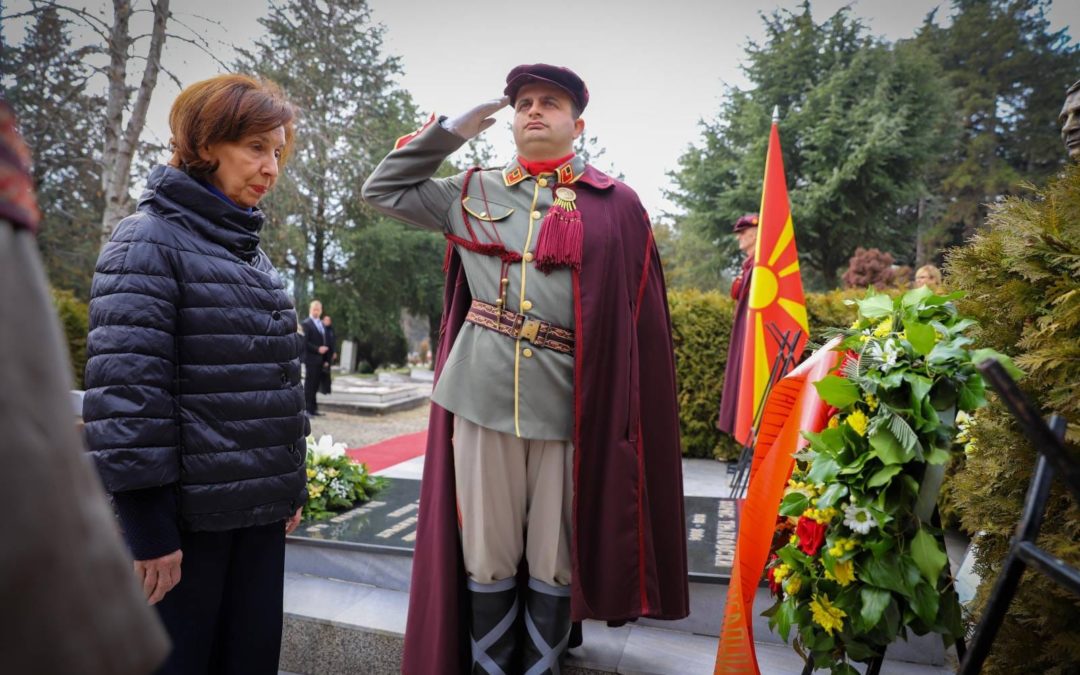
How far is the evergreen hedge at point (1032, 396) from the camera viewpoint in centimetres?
149

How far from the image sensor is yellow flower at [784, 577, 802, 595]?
6.22 ft

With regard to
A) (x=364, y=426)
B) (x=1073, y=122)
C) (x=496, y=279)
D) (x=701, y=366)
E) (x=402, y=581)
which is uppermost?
(x=1073, y=122)

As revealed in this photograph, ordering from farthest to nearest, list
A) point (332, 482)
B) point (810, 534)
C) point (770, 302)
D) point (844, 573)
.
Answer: point (770, 302) < point (332, 482) < point (810, 534) < point (844, 573)

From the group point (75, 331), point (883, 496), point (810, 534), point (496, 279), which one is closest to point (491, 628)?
point (810, 534)

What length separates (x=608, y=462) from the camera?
6.88 ft

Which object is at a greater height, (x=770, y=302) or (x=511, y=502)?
(x=770, y=302)

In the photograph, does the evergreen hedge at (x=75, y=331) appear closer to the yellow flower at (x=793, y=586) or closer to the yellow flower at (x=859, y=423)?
the yellow flower at (x=793, y=586)

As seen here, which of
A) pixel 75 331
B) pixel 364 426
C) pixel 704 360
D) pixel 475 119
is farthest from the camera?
pixel 364 426

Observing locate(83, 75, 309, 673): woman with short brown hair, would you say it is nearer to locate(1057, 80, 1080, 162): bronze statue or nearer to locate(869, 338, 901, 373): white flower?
locate(869, 338, 901, 373): white flower

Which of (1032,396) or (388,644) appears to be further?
(388,644)

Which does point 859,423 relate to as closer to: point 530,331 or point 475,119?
point 530,331

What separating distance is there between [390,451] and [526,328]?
6141 mm

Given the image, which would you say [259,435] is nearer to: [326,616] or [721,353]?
[326,616]

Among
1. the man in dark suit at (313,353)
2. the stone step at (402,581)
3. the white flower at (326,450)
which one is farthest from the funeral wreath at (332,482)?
the man in dark suit at (313,353)
